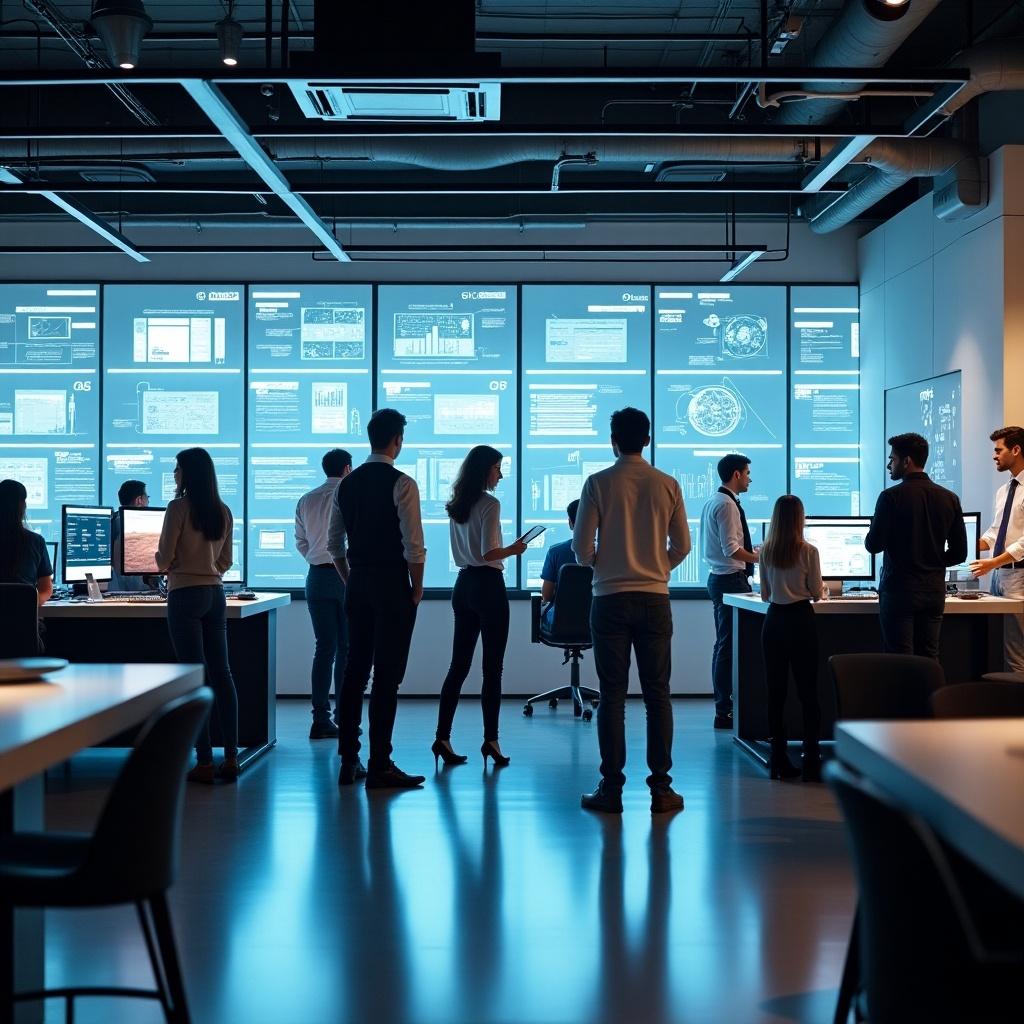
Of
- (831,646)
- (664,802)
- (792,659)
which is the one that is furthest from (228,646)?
(831,646)

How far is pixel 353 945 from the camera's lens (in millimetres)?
3453

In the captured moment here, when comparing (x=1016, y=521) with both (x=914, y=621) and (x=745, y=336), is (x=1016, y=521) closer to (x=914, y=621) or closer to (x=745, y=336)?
(x=914, y=621)

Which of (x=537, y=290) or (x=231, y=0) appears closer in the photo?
(x=231, y=0)

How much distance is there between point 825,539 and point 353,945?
3961mm

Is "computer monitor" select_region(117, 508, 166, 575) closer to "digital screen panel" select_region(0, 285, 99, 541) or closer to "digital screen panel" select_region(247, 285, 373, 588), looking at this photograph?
"digital screen panel" select_region(247, 285, 373, 588)

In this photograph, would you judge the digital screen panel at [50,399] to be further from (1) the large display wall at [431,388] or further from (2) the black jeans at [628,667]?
(2) the black jeans at [628,667]

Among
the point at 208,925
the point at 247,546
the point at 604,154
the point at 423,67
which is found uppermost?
the point at 604,154

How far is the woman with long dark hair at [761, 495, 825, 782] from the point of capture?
18.8 ft

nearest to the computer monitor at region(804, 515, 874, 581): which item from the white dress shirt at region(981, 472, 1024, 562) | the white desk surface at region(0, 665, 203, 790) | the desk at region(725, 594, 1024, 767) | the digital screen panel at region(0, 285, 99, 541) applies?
the desk at region(725, 594, 1024, 767)

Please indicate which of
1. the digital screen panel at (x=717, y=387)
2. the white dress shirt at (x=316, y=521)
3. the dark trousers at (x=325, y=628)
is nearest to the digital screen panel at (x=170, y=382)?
the white dress shirt at (x=316, y=521)

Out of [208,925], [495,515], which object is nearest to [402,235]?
[495,515]

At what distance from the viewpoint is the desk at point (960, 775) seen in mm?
1575

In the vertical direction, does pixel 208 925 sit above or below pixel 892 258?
below

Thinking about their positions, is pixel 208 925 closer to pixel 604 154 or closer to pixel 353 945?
pixel 353 945
